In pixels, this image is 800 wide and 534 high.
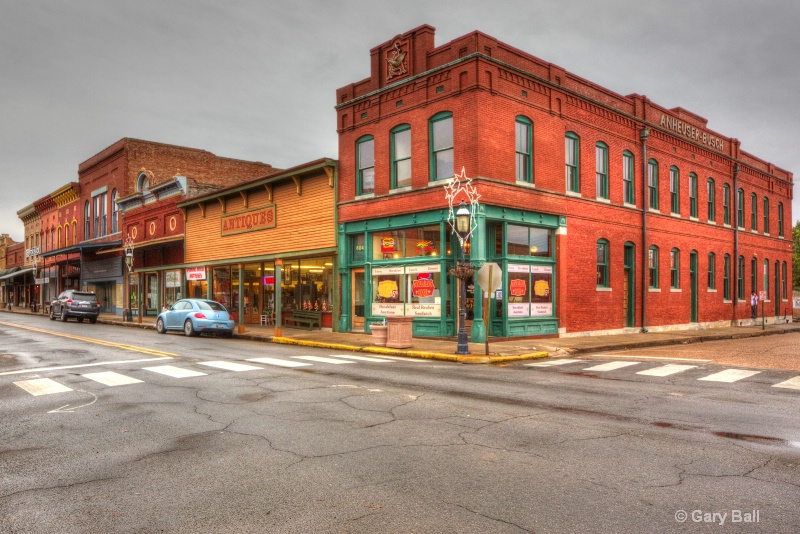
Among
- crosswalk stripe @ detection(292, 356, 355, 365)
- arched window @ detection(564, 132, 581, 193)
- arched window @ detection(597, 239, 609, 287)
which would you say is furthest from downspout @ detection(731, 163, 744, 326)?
crosswalk stripe @ detection(292, 356, 355, 365)

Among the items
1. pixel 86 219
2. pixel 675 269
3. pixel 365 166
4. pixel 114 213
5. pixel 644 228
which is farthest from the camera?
pixel 86 219

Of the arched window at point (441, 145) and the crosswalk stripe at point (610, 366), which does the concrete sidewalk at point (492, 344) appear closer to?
the crosswalk stripe at point (610, 366)

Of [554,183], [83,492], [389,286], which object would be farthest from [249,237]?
[83,492]

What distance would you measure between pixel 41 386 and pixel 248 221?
64.4 ft

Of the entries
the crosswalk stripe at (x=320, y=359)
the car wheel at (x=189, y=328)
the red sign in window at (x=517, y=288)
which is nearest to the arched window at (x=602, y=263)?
the red sign in window at (x=517, y=288)

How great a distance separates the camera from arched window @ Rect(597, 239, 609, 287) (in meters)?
23.9

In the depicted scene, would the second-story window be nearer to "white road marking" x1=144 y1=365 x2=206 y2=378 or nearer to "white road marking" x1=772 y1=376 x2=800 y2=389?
"white road marking" x1=144 y1=365 x2=206 y2=378

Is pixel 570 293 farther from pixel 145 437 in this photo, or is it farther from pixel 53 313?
pixel 53 313

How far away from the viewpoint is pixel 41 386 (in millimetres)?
10250

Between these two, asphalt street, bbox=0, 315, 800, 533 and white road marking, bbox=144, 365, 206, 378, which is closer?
asphalt street, bbox=0, 315, 800, 533

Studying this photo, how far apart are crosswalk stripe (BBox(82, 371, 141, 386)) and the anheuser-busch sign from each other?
1643cm

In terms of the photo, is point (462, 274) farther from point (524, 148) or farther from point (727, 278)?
point (727, 278)

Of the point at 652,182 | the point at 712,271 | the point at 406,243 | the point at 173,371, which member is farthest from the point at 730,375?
the point at 712,271

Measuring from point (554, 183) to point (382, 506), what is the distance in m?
19.0
